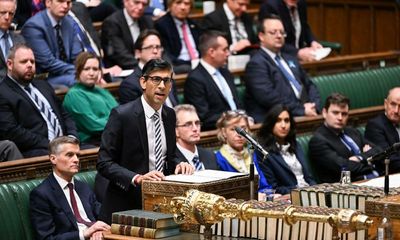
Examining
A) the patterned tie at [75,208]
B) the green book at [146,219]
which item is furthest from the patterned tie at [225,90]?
the green book at [146,219]

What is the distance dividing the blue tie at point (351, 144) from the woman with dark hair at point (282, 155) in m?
0.60

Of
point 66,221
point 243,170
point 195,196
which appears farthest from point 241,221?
point 243,170

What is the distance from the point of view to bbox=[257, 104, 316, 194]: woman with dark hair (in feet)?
22.8

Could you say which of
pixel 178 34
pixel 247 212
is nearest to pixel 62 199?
pixel 247 212

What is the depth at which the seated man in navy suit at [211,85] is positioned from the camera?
7.85m

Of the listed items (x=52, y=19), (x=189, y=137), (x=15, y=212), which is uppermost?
(x=52, y=19)

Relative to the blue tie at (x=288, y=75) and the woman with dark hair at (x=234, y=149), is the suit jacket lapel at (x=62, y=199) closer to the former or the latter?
the woman with dark hair at (x=234, y=149)

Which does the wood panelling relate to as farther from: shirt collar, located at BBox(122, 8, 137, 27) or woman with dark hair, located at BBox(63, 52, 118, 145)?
woman with dark hair, located at BBox(63, 52, 118, 145)

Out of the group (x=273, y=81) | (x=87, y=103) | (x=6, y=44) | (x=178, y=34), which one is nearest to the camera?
(x=87, y=103)

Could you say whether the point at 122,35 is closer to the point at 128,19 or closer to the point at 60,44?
the point at 128,19

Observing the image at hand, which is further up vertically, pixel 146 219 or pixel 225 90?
pixel 225 90

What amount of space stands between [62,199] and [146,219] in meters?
1.27

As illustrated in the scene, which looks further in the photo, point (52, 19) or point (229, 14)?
point (229, 14)

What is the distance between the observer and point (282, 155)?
7.09m
